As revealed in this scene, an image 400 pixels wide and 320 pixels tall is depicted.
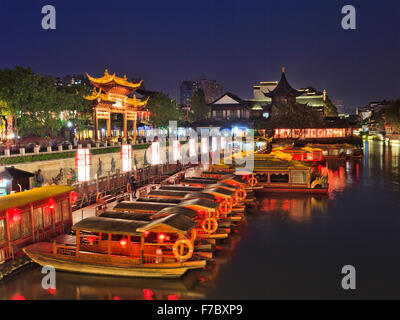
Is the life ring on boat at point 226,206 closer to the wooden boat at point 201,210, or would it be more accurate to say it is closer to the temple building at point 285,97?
the wooden boat at point 201,210

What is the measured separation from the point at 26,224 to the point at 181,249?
5323 mm

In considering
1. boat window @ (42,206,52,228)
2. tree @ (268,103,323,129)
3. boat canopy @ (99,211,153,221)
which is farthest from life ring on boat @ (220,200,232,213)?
tree @ (268,103,323,129)

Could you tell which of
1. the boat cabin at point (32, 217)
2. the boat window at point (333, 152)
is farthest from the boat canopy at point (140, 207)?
the boat window at point (333, 152)

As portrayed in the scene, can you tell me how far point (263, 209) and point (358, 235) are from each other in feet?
19.3

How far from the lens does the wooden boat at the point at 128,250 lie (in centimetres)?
1084

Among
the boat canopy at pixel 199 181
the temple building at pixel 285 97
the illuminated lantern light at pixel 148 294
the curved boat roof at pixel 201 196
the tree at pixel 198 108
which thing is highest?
the temple building at pixel 285 97

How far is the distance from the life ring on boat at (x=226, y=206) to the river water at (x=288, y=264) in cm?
123

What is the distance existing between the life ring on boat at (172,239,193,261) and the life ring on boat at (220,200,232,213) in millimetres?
5884

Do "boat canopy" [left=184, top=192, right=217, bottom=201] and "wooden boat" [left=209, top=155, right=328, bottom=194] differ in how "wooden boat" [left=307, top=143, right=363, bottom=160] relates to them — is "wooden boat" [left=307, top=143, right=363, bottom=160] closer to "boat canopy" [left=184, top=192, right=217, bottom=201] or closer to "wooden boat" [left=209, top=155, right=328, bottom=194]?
"wooden boat" [left=209, top=155, right=328, bottom=194]

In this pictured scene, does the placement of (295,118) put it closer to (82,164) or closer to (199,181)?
(199,181)

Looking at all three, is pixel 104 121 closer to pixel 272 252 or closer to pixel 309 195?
pixel 309 195

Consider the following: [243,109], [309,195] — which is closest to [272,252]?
[309,195]

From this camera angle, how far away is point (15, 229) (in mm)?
11391

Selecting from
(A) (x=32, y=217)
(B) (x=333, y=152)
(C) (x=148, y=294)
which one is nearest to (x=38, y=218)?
(A) (x=32, y=217)
